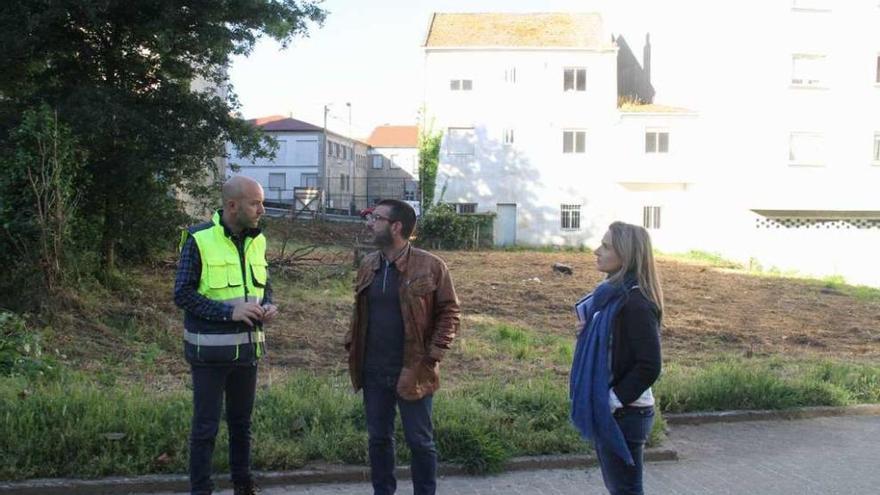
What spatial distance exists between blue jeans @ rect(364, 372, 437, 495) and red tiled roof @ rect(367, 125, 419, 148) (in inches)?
3321

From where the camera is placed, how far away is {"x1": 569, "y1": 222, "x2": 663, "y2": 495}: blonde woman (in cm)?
412

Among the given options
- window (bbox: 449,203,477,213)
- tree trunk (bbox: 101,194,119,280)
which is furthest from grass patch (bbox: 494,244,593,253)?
tree trunk (bbox: 101,194,119,280)

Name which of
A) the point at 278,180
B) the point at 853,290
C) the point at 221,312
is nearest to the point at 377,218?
the point at 221,312

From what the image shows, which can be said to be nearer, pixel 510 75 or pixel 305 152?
pixel 510 75

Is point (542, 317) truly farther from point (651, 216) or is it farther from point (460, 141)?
point (460, 141)

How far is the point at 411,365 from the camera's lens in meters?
4.90

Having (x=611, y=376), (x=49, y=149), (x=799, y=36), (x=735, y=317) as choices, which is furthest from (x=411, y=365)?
(x=799, y=36)

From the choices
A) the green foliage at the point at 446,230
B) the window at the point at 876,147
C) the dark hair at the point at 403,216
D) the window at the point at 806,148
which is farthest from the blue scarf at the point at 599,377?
the window at the point at 876,147

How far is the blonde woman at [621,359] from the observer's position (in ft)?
13.5

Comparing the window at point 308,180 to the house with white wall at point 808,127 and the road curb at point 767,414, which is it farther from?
the road curb at point 767,414

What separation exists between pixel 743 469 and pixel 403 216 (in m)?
3.57

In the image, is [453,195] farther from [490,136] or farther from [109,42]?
[109,42]

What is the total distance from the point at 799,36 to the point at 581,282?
1654 cm

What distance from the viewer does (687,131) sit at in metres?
35.2
